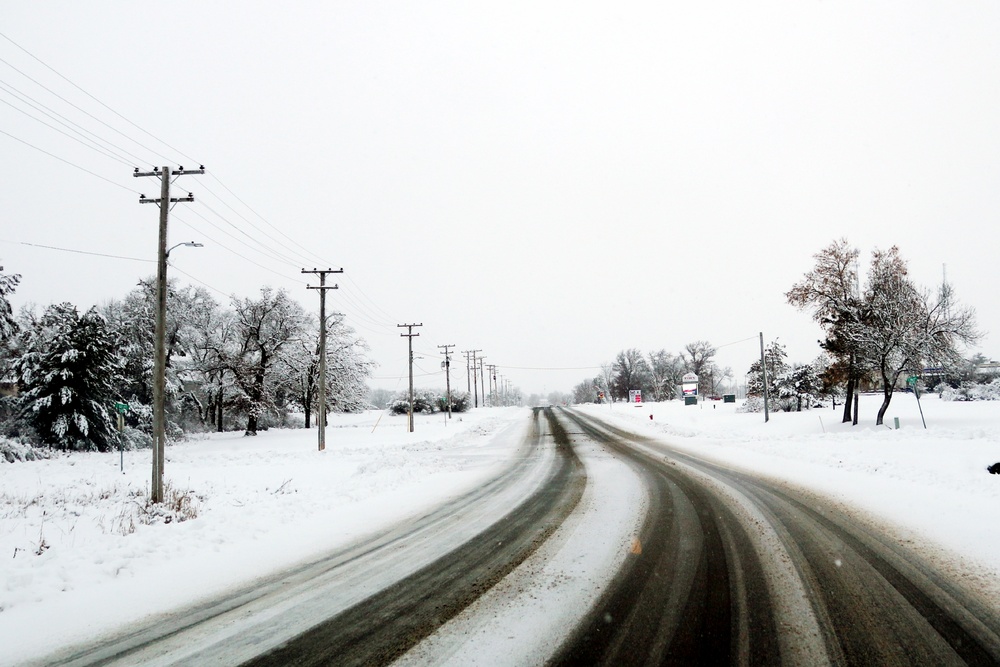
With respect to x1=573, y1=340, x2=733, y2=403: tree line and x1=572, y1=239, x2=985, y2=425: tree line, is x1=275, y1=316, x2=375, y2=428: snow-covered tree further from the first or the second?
x1=573, y1=340, x2=733, y2=403: tree line

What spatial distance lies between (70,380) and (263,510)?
931 inches

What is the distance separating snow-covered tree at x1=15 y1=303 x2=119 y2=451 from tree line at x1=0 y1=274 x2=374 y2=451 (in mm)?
50

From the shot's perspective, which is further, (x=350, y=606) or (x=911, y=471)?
(x=911, y=471)

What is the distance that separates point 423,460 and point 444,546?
38.2ft

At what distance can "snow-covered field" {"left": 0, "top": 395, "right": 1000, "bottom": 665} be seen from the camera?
18.7ft

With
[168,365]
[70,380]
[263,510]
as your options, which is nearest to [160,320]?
[263,510]

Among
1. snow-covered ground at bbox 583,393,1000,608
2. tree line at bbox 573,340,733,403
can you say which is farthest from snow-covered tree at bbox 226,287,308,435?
tree line at bbox 573,340,733,403

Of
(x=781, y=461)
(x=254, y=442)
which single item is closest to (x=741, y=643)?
(x=781, y=461)

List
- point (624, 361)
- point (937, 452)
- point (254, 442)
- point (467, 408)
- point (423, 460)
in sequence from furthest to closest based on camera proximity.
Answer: point (624, 361) < point (467, 408) < point (254, 442) < point (423, 460) < point (937, 452)

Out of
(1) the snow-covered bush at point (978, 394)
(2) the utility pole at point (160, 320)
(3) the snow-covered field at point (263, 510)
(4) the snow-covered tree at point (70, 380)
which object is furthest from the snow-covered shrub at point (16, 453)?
(1) the snow-covered bush at point (978, 394)

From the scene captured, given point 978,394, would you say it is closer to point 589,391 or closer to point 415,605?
point 415,605

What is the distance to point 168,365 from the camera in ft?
114

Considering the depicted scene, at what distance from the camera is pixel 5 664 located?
4176mm

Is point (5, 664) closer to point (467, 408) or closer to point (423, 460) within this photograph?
point (423, 460)
